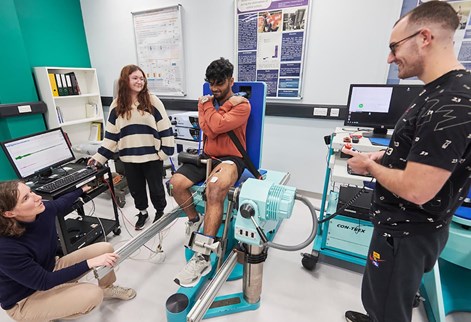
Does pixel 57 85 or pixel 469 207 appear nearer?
pixel 469 207

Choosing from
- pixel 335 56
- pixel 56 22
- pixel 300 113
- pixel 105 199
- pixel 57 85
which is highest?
pixel 56 22

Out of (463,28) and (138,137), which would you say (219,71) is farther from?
(463,28)

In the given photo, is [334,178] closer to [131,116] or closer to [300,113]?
[300,113]

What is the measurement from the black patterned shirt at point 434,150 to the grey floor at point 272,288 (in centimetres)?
88

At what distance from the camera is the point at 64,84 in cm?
313

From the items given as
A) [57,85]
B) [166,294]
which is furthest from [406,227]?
[57,85]

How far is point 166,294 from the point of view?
5.27ft

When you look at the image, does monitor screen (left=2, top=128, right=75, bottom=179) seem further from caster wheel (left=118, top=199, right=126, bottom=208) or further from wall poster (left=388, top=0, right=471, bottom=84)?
wall poster (left=388, top=0, right=471, bottom=84)

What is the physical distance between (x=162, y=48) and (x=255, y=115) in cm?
205

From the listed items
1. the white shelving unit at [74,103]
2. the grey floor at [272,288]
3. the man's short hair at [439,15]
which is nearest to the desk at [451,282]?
the grey floor at [272,288]

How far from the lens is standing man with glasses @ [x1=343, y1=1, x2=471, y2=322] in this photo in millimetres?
696

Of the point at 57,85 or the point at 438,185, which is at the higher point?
the point at 57,85

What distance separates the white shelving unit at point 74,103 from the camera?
2.97m

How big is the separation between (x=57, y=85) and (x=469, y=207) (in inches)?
161
